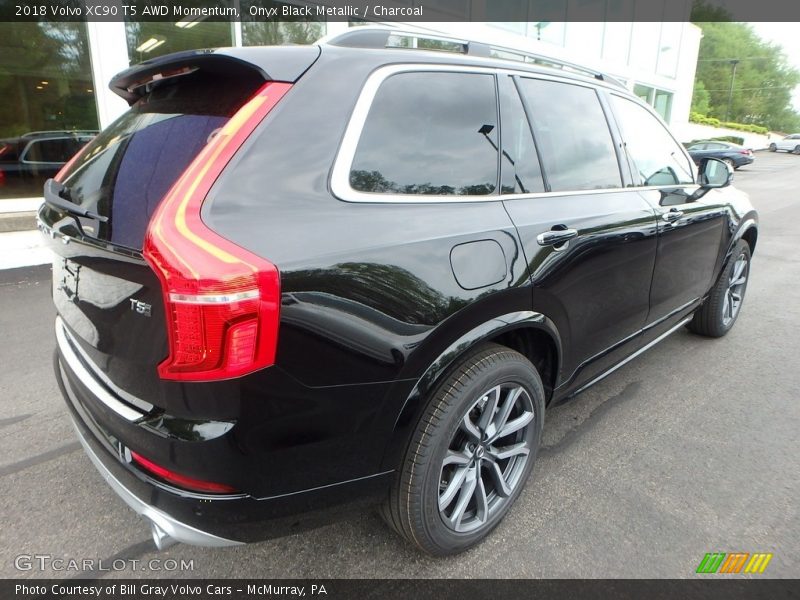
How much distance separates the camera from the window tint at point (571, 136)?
7.68 ft

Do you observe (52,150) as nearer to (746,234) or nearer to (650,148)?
(650,148)

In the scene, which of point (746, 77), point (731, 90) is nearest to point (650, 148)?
point (731, 90)

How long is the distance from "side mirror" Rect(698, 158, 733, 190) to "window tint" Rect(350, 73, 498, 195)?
2241 mm

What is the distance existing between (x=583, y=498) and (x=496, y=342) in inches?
35.4

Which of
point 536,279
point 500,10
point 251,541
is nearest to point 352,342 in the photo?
point 251,541

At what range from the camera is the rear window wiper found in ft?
5.51

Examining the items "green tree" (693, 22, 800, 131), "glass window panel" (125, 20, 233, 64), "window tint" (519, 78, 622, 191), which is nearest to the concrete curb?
"glass window panel" (125, 20, 233, 64)

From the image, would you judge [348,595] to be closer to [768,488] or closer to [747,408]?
[768,488]

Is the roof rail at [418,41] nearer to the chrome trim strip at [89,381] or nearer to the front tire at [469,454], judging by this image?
the front tire at [469,454]

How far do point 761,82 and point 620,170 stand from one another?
291ft

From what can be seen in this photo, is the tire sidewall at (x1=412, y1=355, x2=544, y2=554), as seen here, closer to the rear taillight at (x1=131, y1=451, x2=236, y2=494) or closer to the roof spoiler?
the rear taillight at (x1=131, y1=451, x2=236, y2=494)

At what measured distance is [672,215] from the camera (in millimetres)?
3027

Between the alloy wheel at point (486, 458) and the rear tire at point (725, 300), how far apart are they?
2647 mm

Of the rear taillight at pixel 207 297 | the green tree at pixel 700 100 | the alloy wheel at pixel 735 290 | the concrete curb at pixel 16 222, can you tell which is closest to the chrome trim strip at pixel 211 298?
the rear taillight at pixel 207 297
